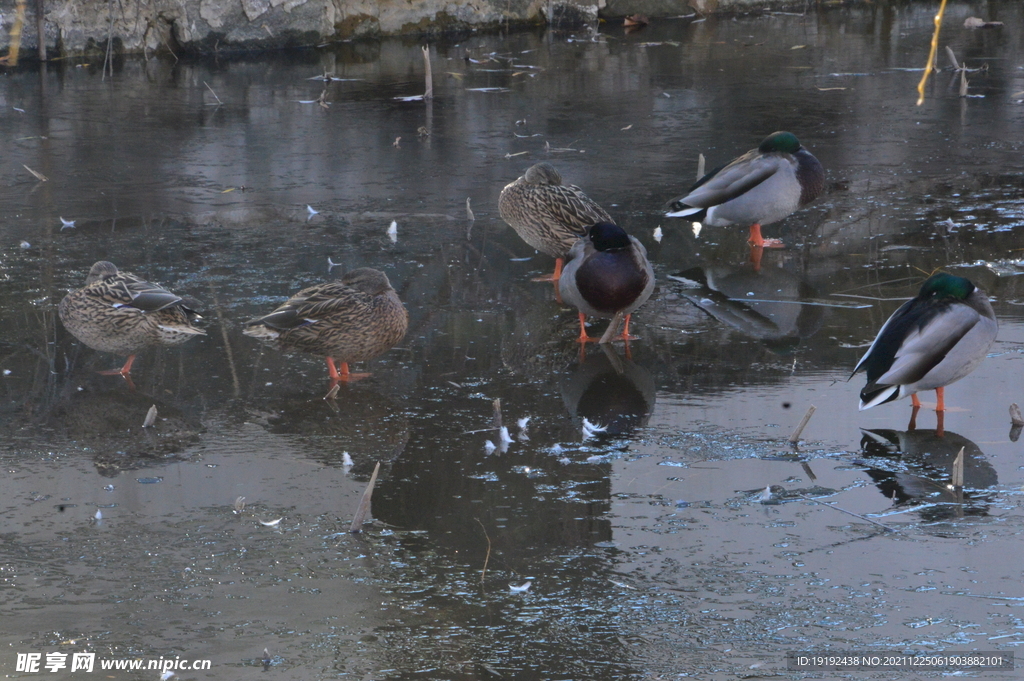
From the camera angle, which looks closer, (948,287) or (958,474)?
(958,474)

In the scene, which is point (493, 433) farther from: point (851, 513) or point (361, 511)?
point (851, 513)

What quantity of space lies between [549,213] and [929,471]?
120 inches

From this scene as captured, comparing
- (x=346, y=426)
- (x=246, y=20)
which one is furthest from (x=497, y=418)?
(x=246, y=20)

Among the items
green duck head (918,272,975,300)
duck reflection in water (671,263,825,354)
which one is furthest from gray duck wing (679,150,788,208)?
green duck head (918,272,975,300)

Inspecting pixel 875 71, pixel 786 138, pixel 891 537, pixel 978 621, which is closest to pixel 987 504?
pixel 891 537

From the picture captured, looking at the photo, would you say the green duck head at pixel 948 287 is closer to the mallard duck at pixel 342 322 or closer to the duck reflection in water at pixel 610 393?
Answer: the duck reflection in water at pixel 610 393

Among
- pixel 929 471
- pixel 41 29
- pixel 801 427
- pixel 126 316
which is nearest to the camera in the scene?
pixel 929 471

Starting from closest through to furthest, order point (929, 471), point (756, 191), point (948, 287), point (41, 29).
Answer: point (929, 471) < point (948, 287) < point (756, 191) < point (41, 29)

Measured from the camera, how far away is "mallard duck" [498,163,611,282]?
6.63 metres

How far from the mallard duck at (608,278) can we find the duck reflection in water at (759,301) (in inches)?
22.2

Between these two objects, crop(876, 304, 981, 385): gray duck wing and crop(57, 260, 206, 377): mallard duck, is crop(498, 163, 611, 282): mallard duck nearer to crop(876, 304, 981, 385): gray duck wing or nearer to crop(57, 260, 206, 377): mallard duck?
crop(57, 260, 206, 377): mallard duck

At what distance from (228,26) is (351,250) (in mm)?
9031

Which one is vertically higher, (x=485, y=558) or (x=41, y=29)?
(x=41, y=29)

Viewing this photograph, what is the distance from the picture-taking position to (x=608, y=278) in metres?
5.56
